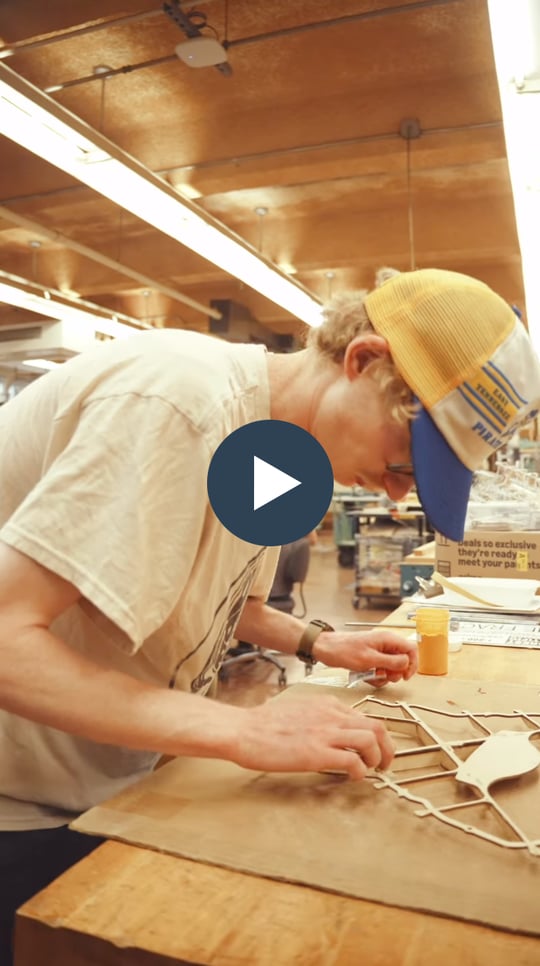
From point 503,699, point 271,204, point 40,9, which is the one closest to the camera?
point 503,699

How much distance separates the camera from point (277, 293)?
508cm

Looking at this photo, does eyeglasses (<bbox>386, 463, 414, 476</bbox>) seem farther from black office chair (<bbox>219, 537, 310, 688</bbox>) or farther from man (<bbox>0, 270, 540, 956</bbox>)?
black office chair (<bbox>219, 537, 310, 688</bbox>)

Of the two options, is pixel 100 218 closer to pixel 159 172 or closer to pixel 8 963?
pixel 159 172

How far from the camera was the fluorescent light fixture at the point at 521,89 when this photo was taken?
5.88 feet

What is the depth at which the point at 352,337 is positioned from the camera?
3.07 ft

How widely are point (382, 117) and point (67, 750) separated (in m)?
4.57

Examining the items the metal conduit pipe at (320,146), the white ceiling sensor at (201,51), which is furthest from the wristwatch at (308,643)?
the metal conduit pipe at (320,146)

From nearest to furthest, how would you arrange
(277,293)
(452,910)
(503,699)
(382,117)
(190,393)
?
(452,910) → (190,393) → (503,699) → (382,117) → (277,293)

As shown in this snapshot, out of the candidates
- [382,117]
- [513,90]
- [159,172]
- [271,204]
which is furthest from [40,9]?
[271,204]

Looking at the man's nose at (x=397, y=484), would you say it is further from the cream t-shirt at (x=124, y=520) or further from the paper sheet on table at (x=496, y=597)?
the paper sheet on table at (x=496, y=597)
